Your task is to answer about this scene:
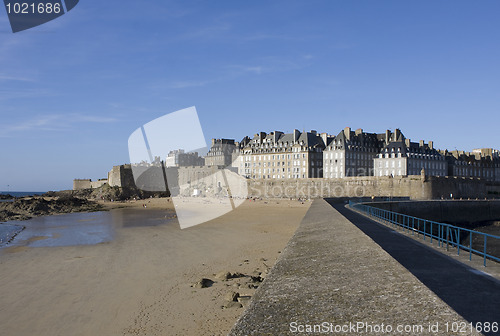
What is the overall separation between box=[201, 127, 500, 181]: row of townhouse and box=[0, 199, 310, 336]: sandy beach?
51096 millimetres

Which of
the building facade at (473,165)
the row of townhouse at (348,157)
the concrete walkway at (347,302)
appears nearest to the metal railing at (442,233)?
the concrete walkway at (347,302)

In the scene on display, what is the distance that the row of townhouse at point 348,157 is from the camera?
6806cm

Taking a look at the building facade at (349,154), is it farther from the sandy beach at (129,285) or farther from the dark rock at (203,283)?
the dark rock at (203,283)

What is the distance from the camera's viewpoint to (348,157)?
69.8 meters

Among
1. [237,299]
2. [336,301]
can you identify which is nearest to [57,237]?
[237,299]

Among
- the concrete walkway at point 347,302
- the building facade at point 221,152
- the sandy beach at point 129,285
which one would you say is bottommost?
the sandy beach at point 129,285

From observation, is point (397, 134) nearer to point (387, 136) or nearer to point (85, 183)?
point (387, 136)

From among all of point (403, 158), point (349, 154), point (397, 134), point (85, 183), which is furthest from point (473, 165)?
point (85, 183)
